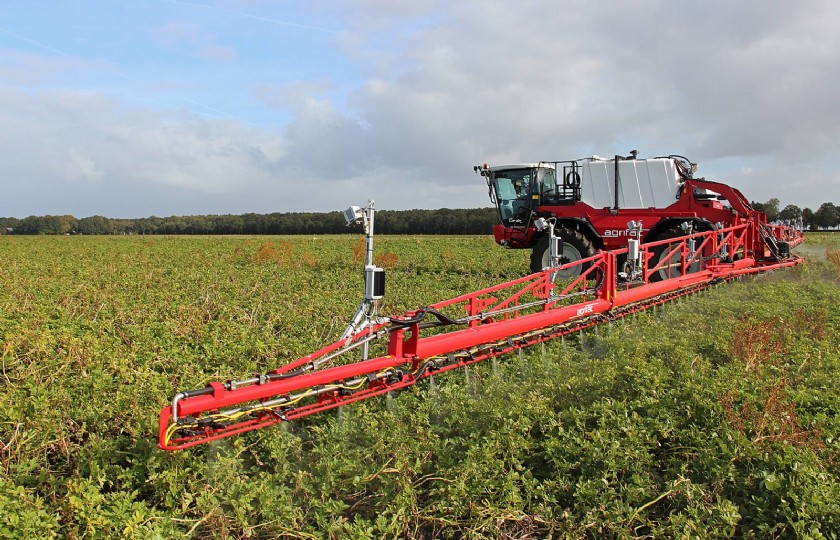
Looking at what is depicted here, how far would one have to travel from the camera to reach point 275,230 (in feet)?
255

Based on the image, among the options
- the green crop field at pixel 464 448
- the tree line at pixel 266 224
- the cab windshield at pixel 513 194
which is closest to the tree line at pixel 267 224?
the tree line at pixel 266 224

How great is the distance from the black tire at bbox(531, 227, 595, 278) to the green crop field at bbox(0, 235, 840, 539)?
508cm

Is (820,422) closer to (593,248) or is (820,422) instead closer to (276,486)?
(276,486)

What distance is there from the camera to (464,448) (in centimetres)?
402

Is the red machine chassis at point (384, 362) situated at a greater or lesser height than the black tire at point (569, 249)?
lesser

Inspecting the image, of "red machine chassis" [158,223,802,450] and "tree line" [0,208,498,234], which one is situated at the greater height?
"tree line" [0,208,498,234]

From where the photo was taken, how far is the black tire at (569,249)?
37.8ft

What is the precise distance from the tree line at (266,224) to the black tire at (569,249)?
49448 mm

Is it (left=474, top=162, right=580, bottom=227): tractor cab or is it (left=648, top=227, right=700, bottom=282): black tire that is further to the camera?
(left=474, top=162, right=580, bottom=227): tractor cab

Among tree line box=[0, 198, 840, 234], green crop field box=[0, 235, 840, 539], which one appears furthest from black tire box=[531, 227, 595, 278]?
tree line box=[0, 198, 840, 234]

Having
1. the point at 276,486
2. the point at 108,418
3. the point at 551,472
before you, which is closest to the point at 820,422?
the point at 551,472

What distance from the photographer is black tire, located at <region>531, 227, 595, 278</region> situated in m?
11.5

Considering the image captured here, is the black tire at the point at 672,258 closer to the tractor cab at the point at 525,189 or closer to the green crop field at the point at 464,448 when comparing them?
the tractor cab at the point at 525,189

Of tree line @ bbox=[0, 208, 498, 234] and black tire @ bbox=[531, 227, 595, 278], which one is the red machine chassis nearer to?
black tire @ bbox=[531, 227, 595, 278]
